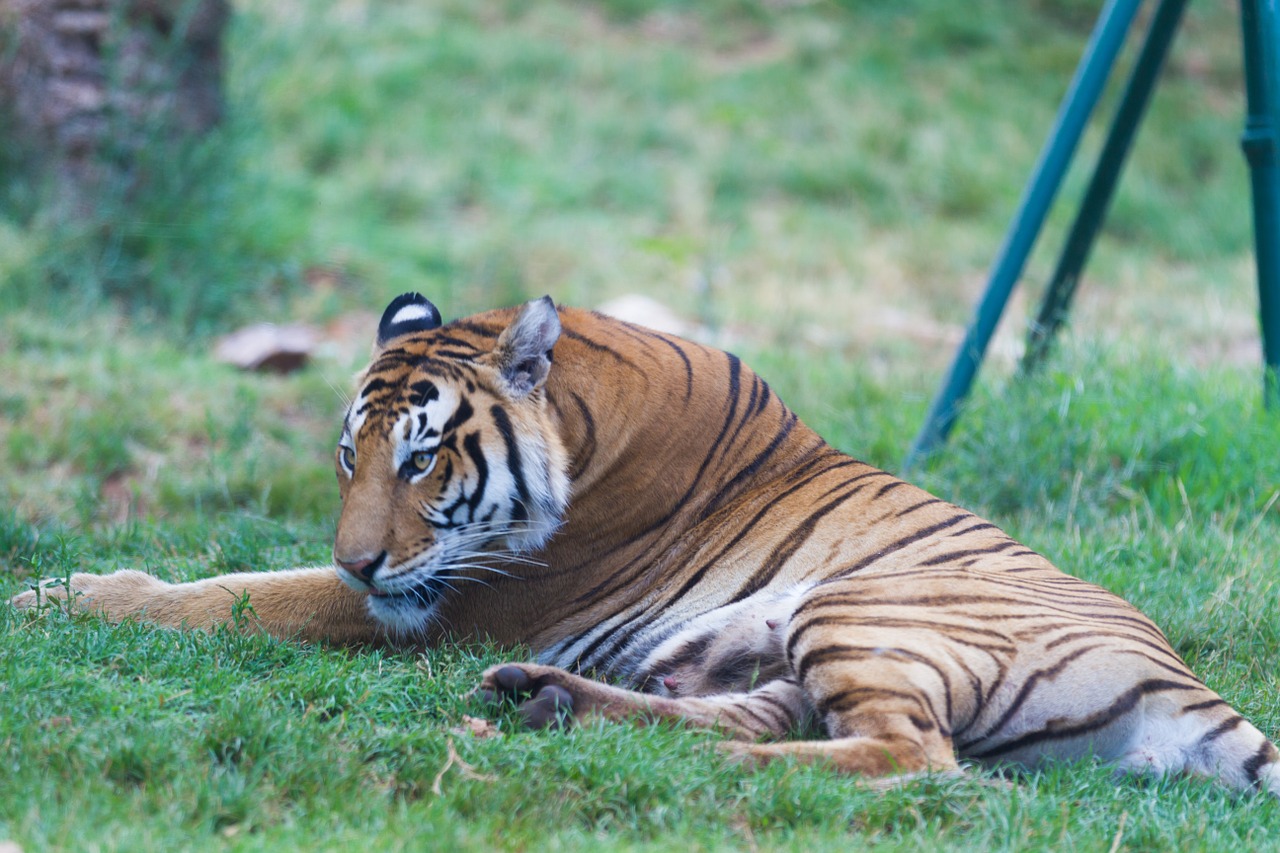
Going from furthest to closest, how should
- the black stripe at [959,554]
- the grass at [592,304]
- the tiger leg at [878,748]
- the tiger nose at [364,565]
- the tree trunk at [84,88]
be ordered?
the tree trunk at [84,88]
the black stripe at [959,554]
the tiger nose at [364,565]
the tiger leg at [878,748]
the grass at [592,304]

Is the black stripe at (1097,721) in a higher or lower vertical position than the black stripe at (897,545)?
lower

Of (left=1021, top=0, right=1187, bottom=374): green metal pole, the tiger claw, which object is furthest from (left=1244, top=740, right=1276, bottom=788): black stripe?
(left=1021, top=0, right=1187, bottom=374): green metal pole

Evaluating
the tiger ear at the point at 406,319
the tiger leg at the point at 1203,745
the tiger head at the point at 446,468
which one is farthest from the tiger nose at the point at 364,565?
the tiger leg at the point at 1203,745

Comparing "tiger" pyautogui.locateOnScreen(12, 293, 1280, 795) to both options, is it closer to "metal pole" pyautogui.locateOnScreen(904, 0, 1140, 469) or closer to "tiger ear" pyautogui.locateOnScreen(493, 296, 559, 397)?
"tiger ear" pyautogui.locateOnScreen(493, 296, 559, 397)

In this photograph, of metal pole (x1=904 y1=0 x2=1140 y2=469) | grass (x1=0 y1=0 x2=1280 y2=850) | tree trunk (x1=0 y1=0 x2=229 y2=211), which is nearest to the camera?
grass (x1=0 y1=0 x2=1280 y2=850)

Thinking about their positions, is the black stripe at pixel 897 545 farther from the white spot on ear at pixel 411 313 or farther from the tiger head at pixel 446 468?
the white spot on ear at pixel 411 313

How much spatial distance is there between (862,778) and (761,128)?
424 inches

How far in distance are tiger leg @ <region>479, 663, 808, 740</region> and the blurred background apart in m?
2.29

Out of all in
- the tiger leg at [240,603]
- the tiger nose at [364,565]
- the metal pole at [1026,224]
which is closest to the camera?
the tiger nose at [364,565]

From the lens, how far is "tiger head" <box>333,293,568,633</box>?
138 inches

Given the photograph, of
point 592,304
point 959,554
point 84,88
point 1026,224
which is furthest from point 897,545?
point 84,88

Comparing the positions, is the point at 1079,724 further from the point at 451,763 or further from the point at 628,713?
the point at 451,763

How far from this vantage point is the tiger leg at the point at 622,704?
3137 mm

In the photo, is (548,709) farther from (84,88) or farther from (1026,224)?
(84,88)
